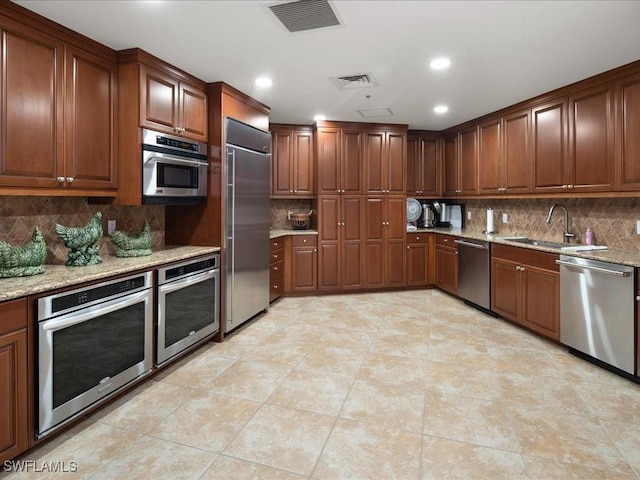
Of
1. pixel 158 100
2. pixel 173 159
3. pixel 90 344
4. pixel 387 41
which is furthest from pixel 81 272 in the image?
pixel 387 41

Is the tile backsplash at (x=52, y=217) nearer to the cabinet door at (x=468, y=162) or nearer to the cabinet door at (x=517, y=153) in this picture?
the cabinet door at (x=517, y=153)

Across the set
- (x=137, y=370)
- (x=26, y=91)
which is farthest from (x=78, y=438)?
(x=26, y=91)

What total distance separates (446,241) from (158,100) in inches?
156

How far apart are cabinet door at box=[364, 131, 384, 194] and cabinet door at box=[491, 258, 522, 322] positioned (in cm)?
189

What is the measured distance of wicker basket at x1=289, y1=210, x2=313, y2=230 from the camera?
5562mm

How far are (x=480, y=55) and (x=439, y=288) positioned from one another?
11.5 feet

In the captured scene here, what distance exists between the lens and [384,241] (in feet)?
Answer: 18.3

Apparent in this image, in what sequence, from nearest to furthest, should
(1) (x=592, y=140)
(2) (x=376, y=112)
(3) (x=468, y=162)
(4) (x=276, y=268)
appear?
1. (1) (x=592, y=140)
2. (2) (x=376, y=112)
3. (4) (x=276, y=268)
4. (3) (x=468, y=162)

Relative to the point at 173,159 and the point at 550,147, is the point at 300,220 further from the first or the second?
the point at 550,147

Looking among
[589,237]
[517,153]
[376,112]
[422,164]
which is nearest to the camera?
[589,237]

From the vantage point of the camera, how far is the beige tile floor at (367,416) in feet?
6.34

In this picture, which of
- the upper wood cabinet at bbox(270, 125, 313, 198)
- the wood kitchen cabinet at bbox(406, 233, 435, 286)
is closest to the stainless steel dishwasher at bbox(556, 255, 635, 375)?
the wood kitchen cabinet at bbox(406, 233, 435, 286)

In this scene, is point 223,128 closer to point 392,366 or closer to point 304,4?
point 304,4

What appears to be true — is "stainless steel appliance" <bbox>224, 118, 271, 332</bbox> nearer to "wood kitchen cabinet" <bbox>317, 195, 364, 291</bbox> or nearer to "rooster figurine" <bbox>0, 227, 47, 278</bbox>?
"wood kitchen cabinet" <bbox>317, 195, 364, 291</bbox>
